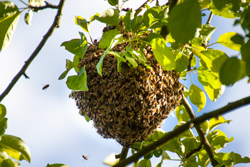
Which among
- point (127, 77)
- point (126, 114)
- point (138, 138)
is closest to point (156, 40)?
point (127, 77)

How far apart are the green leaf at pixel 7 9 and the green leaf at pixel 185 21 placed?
824mm

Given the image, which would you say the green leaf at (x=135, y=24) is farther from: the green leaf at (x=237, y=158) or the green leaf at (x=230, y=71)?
the green leaf at (x=237, y=158)

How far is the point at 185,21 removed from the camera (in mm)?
700

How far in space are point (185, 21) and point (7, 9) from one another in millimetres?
866

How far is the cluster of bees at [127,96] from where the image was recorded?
1498 millimetres

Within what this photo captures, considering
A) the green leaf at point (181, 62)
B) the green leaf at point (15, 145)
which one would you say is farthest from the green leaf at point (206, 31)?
the green leaf at point (15, 145)

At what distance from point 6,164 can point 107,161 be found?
30.9 inches

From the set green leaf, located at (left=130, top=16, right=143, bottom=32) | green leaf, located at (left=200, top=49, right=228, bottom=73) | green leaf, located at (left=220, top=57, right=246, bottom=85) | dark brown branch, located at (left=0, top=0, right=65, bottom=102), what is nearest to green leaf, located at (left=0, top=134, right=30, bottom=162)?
dark brown branch, located at (left=0, top=0, right=65, bottom=102)

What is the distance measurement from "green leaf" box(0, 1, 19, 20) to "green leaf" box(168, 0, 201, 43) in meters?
0.82

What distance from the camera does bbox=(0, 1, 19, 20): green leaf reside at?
4.18 feet

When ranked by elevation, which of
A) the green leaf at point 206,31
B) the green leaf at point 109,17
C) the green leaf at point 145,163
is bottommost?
the green leaf at point 145,163

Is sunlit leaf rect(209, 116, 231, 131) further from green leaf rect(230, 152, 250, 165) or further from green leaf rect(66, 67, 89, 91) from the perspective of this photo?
green leaf rect(66, 67, 89, 91)

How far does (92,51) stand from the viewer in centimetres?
166

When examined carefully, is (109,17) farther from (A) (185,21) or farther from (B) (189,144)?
(B) (189,144)
